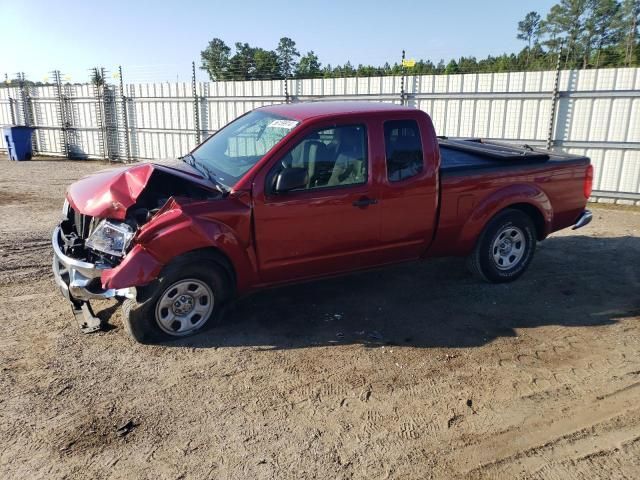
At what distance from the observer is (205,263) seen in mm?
4453

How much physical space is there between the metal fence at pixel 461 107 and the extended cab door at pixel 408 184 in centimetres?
671

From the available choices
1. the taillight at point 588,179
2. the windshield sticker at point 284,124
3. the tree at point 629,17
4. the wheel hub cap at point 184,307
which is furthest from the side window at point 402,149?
the tree at point 629,17

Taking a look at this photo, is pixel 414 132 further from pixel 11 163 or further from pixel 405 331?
pixel 11 163

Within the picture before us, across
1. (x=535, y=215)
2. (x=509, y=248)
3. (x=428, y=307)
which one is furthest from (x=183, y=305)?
(x=535, y=215)

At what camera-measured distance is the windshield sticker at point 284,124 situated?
15.6ft

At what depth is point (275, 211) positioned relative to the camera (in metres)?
4.50

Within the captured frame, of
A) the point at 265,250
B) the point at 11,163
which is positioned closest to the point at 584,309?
the point at 265,250

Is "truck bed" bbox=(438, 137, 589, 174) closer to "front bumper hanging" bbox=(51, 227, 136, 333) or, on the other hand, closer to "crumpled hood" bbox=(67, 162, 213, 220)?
"crumpled hood" bbox=(67, 162, 213, 220)

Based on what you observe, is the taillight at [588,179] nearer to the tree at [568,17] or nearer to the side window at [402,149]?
the side window at [402,149]

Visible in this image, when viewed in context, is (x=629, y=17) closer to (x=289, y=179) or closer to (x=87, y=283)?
(x=289, y=179)

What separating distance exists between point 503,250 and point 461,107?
255 inches

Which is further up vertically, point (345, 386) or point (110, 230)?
point (110, 230)

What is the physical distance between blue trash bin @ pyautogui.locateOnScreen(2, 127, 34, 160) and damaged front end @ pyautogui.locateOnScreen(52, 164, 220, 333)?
17390 mm

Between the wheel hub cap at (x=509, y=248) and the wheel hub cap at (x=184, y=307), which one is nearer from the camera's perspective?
the wheel hub cap at (x=184, y=307)
